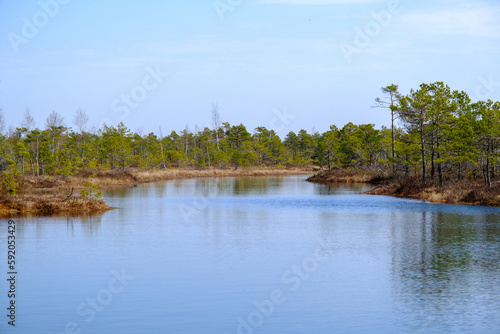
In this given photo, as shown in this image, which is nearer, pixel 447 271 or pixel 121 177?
pixel 447 271

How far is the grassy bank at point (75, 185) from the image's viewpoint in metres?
36.2

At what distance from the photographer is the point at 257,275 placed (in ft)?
63.1

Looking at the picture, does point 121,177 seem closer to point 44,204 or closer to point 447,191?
point 44,204

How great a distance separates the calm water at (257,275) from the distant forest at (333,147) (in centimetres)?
1307

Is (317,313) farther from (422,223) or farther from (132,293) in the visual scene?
(422,223)

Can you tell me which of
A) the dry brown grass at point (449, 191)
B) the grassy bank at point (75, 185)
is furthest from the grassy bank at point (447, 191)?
the grassy bank at point (75, 185)

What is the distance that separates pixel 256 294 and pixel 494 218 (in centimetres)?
2273

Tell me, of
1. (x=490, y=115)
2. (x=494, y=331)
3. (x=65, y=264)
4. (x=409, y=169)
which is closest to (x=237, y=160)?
(x=409, y=169)

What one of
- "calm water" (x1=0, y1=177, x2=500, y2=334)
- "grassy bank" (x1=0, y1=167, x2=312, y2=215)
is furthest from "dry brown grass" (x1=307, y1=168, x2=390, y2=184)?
"calm water" (x1=0, y1=177, x2=500, y2=334)

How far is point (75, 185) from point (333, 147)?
157 ft

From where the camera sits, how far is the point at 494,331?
12922 mm

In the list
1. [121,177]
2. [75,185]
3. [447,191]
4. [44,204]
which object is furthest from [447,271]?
[121,177]

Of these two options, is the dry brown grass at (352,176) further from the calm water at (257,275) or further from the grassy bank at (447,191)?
the calm water at (257,275)

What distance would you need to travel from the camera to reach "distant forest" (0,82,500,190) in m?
48.3
